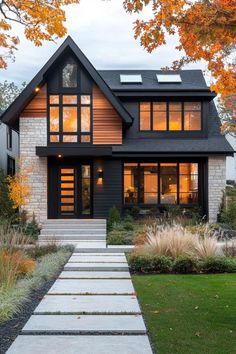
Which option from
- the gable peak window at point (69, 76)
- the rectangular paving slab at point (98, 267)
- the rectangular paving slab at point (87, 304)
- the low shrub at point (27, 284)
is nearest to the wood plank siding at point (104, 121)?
the gable peak window at point (69, 76)

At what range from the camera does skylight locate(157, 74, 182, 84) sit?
20703mm

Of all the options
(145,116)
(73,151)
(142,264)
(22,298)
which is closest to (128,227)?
(73,151)

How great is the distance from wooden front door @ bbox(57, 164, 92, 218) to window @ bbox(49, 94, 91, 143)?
4.29 ft

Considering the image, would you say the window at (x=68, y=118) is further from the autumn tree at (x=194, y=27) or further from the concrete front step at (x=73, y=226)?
the autumn tree at (x=194, y=27)

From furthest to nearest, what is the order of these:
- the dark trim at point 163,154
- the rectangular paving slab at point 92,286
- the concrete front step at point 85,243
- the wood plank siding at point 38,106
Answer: the wood plank siding at point 38,106 < the dark trim at point 163,154 < the concrete front step at point 85,243 < the rectangular paving slab at point 92,286

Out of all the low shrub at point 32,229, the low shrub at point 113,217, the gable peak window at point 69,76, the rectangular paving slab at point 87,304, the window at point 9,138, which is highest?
the gable peak window at point 69,76

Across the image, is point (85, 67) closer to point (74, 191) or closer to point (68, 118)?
point (68, 118)

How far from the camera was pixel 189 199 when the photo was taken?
19.7 m

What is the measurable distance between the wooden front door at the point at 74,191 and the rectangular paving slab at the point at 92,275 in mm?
9363

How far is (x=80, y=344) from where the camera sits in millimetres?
4891

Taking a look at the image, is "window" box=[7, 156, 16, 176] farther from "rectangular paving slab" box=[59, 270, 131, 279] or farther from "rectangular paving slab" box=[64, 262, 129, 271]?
"rectangular paving slab" box=[59, 270, 131, 279]

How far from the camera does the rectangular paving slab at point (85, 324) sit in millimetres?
5379

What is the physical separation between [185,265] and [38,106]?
37.4ft

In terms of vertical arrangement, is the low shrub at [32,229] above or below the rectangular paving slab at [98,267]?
above
